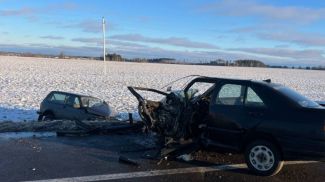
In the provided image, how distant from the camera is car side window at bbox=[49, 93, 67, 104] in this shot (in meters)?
16.4

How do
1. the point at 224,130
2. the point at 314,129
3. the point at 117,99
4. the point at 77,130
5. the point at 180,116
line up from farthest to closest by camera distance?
the point at 117,99, the point at 77,130, the point at 180,116, the point at 224,130, the point at 314,129

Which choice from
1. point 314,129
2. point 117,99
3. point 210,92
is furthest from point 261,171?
point 117,99

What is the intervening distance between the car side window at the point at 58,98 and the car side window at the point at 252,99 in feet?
32.2

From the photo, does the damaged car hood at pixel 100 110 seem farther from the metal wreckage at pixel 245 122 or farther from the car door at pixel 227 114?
the car door at pixel 227 114

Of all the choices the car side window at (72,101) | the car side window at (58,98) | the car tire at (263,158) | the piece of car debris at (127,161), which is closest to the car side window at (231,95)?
the car tire at (263,158)

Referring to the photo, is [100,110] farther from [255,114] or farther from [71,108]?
[255,114]

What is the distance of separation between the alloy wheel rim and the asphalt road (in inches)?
7.6

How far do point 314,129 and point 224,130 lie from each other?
4.94ft

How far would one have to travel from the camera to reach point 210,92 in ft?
28.5

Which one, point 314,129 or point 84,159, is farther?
point 84,159

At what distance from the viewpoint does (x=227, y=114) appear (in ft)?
25.9

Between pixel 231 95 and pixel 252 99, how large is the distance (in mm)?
442

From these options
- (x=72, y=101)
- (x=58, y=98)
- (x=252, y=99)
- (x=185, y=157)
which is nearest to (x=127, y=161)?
(x=185, y=157)

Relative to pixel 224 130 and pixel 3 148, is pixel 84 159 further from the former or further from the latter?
pixel 224 130
